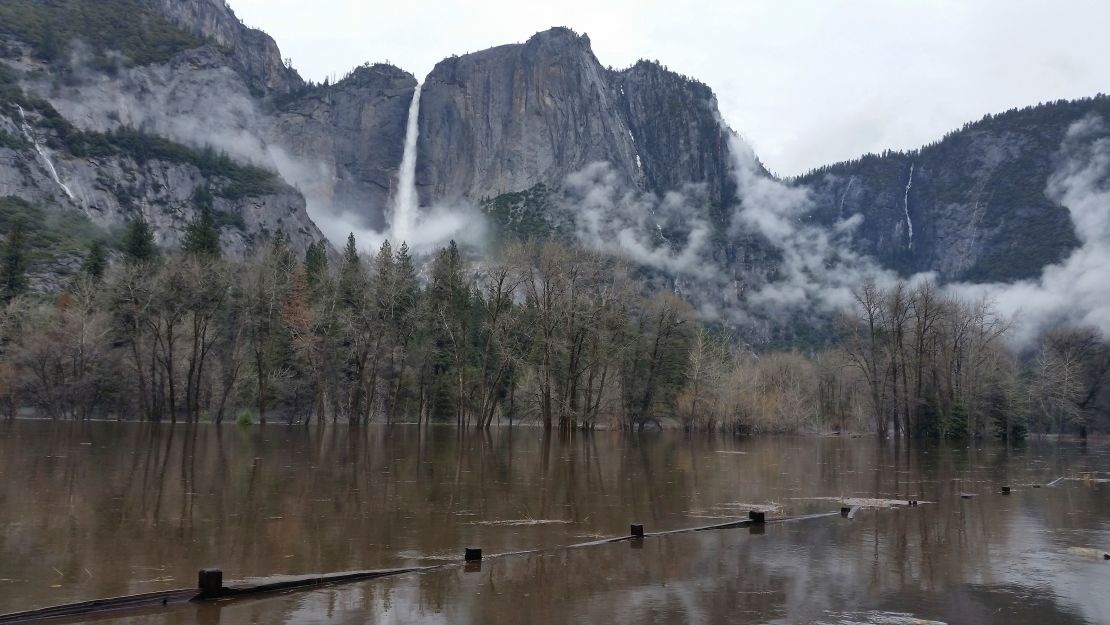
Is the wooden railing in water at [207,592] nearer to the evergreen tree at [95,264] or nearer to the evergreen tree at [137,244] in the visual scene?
the evergreen tree at [137,244]

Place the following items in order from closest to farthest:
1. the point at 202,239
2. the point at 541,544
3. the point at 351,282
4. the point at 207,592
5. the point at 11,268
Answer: the point at 207,592, the point at 541,544, the point at 351,282, the point at 11,268, the point at 202,239

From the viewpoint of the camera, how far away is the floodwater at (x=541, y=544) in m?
8.38

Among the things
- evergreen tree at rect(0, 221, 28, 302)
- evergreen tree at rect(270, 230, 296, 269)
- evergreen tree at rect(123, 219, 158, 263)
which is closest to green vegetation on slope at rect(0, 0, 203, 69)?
evergreen tree at rect(0, 221, 28, 302)

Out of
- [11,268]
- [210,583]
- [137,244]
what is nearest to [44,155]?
[11,268]

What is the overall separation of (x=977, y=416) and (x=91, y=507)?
73610 mm

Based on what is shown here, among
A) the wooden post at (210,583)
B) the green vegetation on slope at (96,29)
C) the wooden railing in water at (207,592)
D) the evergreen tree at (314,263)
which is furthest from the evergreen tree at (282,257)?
the green vegetation on slope at (96,29)

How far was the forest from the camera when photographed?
5469cm

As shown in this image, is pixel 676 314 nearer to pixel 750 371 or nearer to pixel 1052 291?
pixel 750 371

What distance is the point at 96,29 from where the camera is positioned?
176 m

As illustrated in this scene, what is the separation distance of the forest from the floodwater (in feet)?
102

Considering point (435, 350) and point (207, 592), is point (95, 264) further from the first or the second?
point (207, 592)

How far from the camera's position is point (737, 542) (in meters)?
12.6

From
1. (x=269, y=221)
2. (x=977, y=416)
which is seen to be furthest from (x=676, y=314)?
(x=269, y=221)

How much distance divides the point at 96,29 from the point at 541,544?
20361 centimetres
